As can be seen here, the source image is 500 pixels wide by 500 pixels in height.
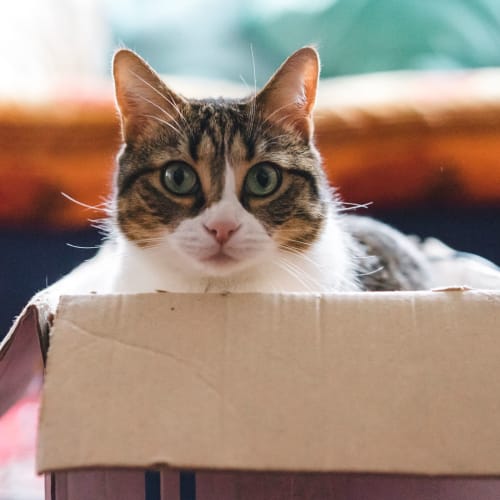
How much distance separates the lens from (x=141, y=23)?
2.49 meters

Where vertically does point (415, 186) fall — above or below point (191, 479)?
above

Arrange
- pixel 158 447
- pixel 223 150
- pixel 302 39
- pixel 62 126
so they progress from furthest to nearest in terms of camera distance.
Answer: pixel 302 39 < pixel 62 126 < pixel 223 150 < pixel 158 447

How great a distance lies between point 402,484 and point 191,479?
28 centimetres

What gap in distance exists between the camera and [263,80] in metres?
2.40

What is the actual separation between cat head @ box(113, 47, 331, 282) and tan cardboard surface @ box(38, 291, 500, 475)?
0.19 metres

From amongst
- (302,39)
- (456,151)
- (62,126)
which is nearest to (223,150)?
(62,126)

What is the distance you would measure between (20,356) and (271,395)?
0.39m

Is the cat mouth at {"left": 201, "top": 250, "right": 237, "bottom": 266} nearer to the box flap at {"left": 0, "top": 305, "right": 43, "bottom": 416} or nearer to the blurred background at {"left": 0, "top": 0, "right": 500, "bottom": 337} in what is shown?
the box flap at {"left": 0, "top": 305, "right": 43, "bottom": 416}

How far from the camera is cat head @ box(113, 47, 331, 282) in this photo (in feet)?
3.38

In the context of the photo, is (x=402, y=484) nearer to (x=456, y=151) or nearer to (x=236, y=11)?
(x=456, y=151)

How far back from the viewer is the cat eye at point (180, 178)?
1.10 m

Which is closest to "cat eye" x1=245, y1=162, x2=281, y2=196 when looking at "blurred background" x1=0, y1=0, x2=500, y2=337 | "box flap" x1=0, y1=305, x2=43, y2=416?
"box flap" x1=0, y1=305, x2=43, y2=416

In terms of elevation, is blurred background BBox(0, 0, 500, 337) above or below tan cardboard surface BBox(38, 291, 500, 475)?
above

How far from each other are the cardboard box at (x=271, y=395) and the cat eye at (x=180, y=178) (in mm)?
295
